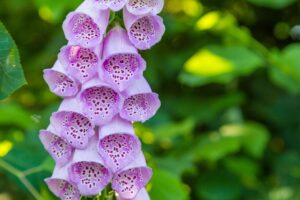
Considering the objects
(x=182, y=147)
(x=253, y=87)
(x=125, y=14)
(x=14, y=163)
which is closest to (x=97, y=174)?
(x=125, y=14)

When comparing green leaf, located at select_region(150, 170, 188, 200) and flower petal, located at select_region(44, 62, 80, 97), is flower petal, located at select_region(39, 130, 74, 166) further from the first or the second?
green leaf, located at select_region(150, 170, 188, 200)

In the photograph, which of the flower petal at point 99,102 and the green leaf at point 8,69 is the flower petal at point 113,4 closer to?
the flower petal at point 99,102

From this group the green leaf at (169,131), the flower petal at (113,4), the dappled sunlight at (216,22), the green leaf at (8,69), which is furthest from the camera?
the dappled sunlight at (216,22)

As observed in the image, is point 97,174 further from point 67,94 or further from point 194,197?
point 194,197

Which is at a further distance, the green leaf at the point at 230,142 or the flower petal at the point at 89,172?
the green leaf at the point at 230,142

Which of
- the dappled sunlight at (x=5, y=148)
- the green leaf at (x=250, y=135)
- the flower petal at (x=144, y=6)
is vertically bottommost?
the green leaf at (x=250, y=135)

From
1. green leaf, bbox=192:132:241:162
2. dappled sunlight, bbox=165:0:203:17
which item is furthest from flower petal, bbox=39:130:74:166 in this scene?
dappled sunlight, bbox=165:0:203:17

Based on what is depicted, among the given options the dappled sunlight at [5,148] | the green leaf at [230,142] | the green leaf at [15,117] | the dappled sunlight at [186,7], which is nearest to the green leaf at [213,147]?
the green leaf at [230,142]
